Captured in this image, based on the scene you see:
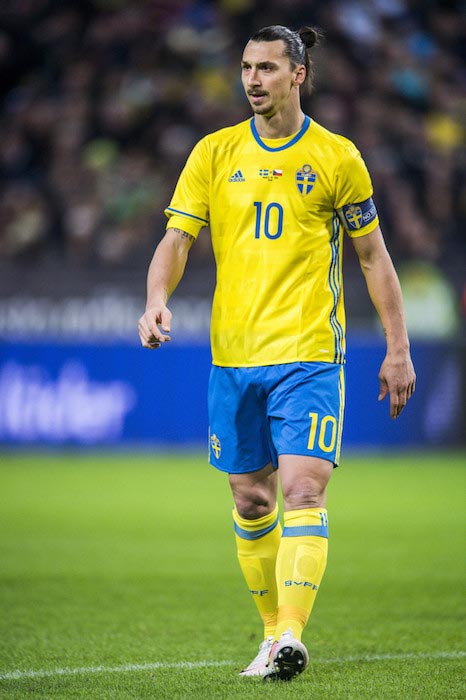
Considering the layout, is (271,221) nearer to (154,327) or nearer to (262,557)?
(154,327)

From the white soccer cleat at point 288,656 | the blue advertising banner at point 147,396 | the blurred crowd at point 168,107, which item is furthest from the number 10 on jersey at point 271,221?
the blurred crowd at point 168,107

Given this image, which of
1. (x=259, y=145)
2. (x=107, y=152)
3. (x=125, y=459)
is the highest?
(x=107, y=152)

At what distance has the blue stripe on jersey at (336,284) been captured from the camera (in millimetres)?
4086

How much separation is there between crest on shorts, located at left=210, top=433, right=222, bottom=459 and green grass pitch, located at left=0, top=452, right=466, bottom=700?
0.74 metres

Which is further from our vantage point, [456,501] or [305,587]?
[456,501]

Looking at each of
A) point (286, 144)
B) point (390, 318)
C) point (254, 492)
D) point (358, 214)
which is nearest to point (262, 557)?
point (254, 492)

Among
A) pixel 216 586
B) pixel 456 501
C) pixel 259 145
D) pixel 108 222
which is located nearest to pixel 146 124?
pixel 108 222

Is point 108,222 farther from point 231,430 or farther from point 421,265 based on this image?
point 231,430

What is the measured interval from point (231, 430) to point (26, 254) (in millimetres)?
10490

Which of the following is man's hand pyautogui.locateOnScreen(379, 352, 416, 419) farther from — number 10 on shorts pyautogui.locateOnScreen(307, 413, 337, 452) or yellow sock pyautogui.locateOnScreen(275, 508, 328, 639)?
yellow sock pyautogui.locateOnScreen(275, 508, 328, 639)

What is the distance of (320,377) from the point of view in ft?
13.1

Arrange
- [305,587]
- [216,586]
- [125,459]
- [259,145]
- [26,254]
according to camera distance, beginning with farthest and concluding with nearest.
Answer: [26,254] → [125,459] → [216,586] → [259,145] → [305,587]

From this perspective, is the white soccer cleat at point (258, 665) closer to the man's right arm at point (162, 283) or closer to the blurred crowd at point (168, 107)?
the man's right arm at point (162, 283)

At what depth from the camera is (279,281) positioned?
4.05m
